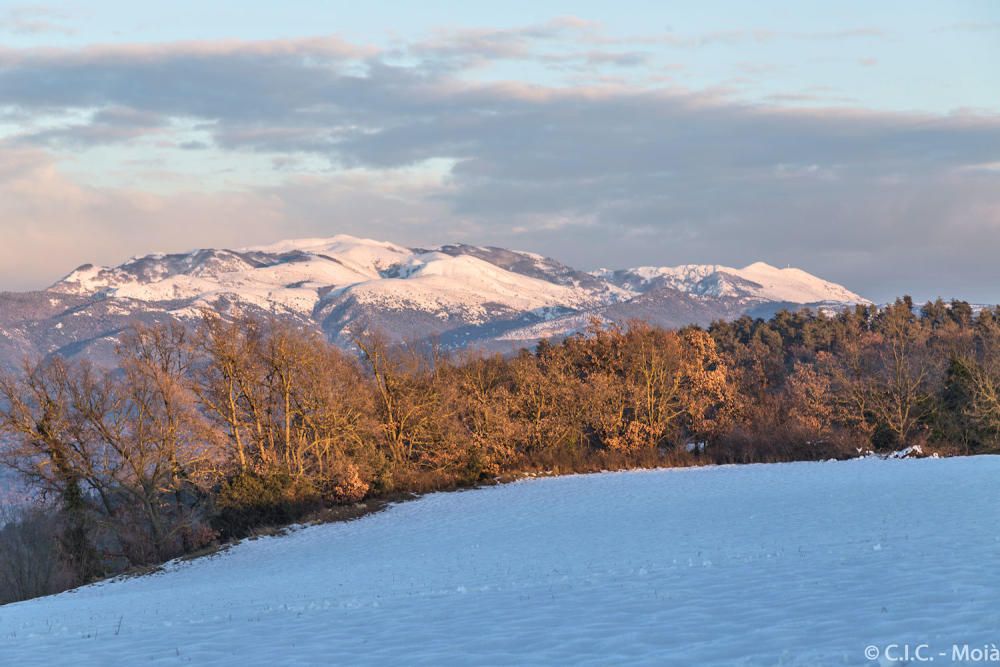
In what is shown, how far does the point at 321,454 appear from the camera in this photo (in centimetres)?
4788

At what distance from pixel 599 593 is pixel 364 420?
3549 cm

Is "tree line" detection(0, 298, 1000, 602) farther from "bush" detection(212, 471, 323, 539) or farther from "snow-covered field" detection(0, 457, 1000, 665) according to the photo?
"snow-covered field" detection(0, 457, 1000, 665)

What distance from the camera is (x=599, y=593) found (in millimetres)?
15570

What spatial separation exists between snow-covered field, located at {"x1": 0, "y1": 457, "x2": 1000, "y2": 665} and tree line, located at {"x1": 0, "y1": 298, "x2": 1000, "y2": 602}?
7267mm

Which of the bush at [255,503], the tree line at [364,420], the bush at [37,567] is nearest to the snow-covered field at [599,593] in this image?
the bush at [255,503]

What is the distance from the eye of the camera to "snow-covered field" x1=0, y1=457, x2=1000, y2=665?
10.7m

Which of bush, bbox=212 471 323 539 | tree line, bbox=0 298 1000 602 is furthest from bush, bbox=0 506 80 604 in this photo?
bush, bbox=212 471 323 539

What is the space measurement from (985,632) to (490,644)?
19.2 ft

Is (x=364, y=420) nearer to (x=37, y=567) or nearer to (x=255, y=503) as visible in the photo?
(x=255, y=503)

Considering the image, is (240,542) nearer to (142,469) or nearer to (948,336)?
(142,469)

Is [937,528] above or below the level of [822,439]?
above

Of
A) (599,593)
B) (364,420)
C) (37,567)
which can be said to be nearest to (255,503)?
(364,420)

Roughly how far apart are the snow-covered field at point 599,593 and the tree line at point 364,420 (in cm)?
727

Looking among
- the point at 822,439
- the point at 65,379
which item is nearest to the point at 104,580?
the point at 65,379
